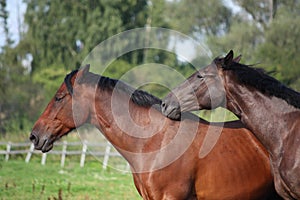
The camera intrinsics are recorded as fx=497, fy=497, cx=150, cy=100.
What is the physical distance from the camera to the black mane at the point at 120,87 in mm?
5766

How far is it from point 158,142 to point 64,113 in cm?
118

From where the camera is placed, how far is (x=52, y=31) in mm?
36406

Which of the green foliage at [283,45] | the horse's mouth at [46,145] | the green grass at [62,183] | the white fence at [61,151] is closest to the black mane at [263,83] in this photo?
the horse's mouth at [46,145]

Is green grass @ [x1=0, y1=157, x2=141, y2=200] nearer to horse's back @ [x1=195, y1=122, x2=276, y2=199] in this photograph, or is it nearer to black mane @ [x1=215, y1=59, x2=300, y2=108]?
horse's back @ [x1=195, y1=122, x2=276, y2=199]

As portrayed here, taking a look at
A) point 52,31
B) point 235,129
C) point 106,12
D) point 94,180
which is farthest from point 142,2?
point 235,129

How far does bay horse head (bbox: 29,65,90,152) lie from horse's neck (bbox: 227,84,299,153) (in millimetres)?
1705

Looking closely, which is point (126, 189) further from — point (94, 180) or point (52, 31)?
point (52, 31)

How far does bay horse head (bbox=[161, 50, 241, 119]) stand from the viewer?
537cm

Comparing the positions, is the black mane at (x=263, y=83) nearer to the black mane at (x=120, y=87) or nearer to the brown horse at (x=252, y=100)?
the brown horse at (x=252, y=100)

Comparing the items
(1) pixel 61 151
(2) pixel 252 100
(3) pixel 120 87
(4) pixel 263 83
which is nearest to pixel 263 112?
(2) pixel 252 100

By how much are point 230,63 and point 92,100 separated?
164cm

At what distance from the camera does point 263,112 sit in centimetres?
533

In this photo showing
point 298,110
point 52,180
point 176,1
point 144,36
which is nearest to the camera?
point 298,110

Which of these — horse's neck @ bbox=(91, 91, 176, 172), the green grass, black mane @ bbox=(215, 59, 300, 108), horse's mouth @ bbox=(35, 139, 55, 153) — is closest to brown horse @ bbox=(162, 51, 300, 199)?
black mane @ bbox=(215, 59, 300, 108)
